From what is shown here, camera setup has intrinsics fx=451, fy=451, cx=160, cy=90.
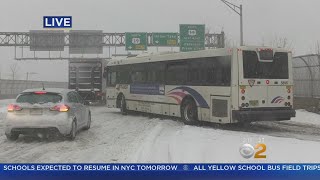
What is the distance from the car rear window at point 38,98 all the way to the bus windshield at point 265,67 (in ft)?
18.7

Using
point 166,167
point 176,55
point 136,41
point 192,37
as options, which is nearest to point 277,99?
point 176,55

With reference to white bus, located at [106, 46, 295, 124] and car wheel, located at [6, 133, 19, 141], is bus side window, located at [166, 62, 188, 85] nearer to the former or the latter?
white bus, located at [106, 46, 295, 124]

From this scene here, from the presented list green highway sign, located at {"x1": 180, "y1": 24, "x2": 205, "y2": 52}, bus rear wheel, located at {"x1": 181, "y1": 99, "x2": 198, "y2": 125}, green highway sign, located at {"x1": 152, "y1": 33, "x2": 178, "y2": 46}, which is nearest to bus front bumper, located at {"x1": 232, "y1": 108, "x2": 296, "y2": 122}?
bus rear wheel, located at {"x1": 181, "y1": 99, "x2": 198, "y2": 125}

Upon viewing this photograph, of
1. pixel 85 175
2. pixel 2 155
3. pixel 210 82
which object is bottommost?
pixel 2 155

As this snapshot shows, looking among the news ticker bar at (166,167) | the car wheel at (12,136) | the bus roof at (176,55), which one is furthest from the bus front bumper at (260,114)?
the news ticker bar at (166,167)

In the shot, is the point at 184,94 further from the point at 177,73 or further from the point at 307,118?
the point at 307,118

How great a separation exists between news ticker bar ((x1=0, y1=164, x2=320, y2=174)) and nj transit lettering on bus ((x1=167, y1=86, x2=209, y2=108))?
11.1 metres

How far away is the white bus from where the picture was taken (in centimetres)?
1372

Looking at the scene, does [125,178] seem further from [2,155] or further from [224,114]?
[224,114]

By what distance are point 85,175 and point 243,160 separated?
1391mm

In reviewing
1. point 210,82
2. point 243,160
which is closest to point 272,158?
point 243,160

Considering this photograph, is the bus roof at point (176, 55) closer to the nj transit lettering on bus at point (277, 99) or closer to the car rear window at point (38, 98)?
the nj transit lettering on bus at point (277, 99)

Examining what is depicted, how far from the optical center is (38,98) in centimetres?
1177

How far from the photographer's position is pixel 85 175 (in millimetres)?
3934
